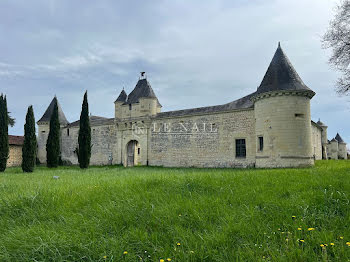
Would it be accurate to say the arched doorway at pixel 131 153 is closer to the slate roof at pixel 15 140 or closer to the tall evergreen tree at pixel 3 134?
the tall evergreen tree at pixel 3 134

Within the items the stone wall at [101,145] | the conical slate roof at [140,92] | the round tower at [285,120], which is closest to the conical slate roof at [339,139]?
the round tower at [285,120]

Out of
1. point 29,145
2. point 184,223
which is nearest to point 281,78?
point 184,223

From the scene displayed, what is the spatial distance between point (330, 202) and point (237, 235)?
2220 mm

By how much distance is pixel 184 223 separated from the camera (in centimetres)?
403

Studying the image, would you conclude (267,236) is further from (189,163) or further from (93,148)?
(93,148)

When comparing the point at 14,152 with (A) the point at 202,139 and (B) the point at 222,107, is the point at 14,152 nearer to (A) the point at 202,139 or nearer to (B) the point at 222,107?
(A) the point at 202,139

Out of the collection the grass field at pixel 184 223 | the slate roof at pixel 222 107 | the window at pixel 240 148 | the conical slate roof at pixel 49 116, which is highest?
the conical slate roof at pixel 49 116

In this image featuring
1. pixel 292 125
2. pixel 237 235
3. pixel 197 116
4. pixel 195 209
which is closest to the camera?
pixel 237 235

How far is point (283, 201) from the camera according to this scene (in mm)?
4551

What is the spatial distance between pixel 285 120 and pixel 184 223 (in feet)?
40.1

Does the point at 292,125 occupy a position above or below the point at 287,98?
below

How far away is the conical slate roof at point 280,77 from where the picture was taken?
1435 centimetres

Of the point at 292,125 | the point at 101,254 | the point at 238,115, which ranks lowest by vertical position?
the point at 101,254

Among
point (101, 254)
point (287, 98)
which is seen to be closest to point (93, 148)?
point (287, 98)
